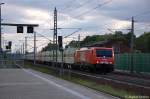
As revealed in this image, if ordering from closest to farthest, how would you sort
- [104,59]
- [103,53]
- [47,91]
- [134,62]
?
1. [47,91]
2. [104,59]
3. [103,53]
4. [134,62]

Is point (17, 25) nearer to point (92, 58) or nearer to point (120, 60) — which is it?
point (92, 58)

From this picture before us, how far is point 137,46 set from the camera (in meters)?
120

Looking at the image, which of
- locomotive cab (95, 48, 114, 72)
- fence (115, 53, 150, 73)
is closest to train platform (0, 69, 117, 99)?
locomotive cab (95, 48, 114, 72)

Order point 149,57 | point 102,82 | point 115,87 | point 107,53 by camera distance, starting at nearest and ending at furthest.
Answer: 1. point 115,87
2. point 102,82
3. point 107,53
4. point 149,57

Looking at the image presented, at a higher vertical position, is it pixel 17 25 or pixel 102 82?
pixel 17 25

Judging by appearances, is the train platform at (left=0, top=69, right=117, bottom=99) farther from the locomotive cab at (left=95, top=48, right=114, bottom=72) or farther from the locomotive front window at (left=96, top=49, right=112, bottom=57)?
the locomotive front window at (left=96, top=49, right=112, bottom=57)

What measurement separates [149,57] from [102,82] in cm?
2438

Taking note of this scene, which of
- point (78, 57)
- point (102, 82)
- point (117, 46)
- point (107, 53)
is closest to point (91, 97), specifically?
point (102, 82)

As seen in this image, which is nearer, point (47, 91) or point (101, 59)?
point (47, 91)

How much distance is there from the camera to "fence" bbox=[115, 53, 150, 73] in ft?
176

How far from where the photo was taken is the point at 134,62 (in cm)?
5744

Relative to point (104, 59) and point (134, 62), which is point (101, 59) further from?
point (134, 62)

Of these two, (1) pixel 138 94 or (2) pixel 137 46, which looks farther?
(2) pixel 137 46

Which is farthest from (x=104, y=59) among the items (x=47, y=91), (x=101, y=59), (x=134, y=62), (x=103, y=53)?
(x=47, y=91)
